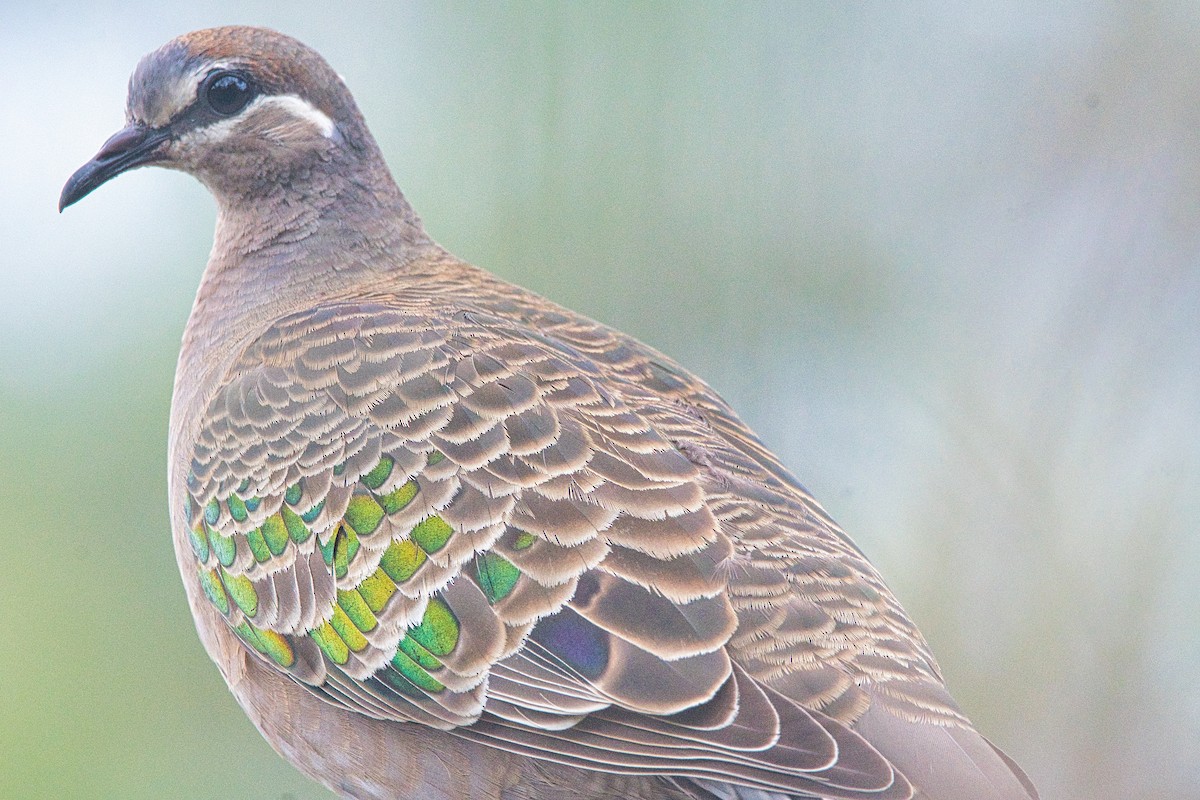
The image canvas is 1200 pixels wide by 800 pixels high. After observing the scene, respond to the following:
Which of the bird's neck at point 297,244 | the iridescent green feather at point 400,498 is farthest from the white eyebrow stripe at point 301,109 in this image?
the iridescent green feather at point 400,498

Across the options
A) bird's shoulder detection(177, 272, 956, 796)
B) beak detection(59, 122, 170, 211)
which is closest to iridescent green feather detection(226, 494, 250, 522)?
bird's shoulder detection(177, 272, 956, 796)

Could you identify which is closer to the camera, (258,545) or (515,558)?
(515,558)

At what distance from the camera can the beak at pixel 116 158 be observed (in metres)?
3.58

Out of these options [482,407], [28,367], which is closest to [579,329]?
[482,407]

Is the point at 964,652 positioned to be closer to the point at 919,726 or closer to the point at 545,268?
the point at 545,268

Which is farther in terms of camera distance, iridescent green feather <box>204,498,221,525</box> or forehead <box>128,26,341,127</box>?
forehead <box>128,26,341,127</box>

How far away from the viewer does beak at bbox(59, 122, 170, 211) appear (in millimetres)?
3576

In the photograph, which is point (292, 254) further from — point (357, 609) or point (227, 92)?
point (357, 609)

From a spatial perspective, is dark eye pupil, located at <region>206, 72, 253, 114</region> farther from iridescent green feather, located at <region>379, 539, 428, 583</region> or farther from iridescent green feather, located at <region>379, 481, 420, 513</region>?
iridescent green feather, located at <region>379, 539, 428, 583</region>

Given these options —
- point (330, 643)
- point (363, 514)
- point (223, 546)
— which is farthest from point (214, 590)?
point (363, 514)

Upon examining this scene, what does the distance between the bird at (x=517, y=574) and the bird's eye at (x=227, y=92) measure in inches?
1.4

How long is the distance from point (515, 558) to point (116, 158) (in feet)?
6.28

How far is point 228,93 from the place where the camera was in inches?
143

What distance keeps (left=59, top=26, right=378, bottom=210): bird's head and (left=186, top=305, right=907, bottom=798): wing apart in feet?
2.60
